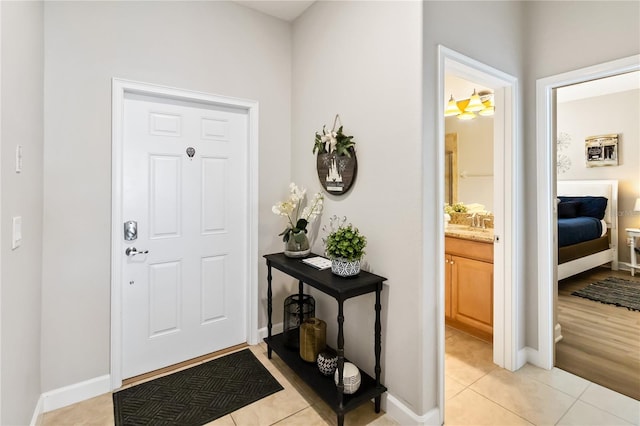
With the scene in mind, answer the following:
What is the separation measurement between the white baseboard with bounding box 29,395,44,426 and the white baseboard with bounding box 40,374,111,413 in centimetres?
2

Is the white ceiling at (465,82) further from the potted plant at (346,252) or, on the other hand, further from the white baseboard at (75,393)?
the white baseboard at (75,393)

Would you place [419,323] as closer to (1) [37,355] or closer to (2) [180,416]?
(2) [180,416]

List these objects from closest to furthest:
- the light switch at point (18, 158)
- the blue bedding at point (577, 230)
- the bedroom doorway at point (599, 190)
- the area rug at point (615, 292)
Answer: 1. the light switch at point (18, 158)
2. the bedroom doorway at point (599, 190)
3. the area rug at point (615, 292)
4. the blue bedding at point (577, 230)

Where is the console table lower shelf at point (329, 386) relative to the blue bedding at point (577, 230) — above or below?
below

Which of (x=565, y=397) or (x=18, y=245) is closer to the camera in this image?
(x=18, y=245)

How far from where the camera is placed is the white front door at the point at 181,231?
2236 millimetres

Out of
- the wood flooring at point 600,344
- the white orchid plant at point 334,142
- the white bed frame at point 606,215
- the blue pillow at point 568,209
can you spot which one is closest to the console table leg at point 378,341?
the white orchid plant at point 334,142

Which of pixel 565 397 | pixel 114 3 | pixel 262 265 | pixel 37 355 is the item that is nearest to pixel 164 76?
pixel 114 3

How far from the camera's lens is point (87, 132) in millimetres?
1985

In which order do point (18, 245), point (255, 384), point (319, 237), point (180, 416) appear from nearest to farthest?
1. point (18, 245)
2. point (180, 416)
3. point (255, 384)
4. point (319, 237)

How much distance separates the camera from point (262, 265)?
8.94 feet

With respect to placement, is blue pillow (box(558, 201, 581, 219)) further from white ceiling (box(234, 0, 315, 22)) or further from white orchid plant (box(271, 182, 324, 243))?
white ceiling (box(234, 0, 315, 22))

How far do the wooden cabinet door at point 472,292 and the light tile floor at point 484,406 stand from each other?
1.57 feet

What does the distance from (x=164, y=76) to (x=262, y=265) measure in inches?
64.3
